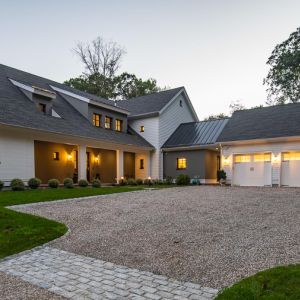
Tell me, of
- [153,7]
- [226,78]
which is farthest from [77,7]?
[226,78]

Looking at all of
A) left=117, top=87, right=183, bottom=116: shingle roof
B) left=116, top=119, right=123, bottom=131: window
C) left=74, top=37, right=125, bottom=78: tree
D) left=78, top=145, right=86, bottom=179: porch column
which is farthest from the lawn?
left=74, top=37, right=125, bottom=78: tree

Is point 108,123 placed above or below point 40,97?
below

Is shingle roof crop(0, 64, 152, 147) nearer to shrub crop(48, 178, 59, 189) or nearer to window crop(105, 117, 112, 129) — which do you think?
window crop(105, 117, 112, 129)

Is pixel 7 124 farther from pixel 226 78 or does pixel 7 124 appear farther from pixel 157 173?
pixel 226 78

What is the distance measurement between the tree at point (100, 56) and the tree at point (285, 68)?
22.7m

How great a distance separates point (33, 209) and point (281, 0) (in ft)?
48.6

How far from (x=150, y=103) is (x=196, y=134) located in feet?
15.9

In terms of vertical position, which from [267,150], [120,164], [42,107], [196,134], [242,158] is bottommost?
[120,164]

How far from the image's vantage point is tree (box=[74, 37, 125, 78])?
116 feet

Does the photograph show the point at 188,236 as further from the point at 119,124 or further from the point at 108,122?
the point at 119,124

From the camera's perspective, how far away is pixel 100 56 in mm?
36188

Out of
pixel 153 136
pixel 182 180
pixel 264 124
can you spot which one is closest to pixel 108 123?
pixel 153 136

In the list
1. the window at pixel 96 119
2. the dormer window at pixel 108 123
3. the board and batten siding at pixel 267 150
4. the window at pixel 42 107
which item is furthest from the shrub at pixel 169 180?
the window at pixel 42 107

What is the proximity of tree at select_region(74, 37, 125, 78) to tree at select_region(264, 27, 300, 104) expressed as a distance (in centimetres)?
2272
